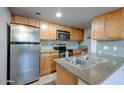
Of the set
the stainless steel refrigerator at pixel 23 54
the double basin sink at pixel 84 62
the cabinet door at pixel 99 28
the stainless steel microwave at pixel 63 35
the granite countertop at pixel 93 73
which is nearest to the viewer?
the granite countertop at pixel 93 73

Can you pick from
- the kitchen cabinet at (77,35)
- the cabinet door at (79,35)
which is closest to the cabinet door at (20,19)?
the kitchen cabinet at (77,35)

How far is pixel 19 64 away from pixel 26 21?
4.82 ft

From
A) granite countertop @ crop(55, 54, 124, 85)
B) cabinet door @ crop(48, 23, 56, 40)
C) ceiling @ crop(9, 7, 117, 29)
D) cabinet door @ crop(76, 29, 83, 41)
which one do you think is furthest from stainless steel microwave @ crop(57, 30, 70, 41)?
granite countertop @ crop(55, 54, 124, 85)

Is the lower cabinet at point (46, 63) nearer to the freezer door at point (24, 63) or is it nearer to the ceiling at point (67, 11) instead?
the freezer door at point (24, 63)

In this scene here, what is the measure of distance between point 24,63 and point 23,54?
0.25 metres

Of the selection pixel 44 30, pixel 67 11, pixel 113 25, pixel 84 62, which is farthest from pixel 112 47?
pixel 44 30

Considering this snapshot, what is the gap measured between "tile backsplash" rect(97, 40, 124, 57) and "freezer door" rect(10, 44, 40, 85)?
1934mm

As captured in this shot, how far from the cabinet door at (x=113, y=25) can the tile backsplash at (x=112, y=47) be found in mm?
260

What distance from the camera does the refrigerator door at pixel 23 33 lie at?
2768 mm

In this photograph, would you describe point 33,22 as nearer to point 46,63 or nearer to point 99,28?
point 46,63

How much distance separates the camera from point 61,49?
4711 millimetres

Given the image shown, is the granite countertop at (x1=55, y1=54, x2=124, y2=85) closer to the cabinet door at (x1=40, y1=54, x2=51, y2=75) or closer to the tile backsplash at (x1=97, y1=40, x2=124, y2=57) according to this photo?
the tile backsplash at (x1=97, y1=40, x2=124, y2=57)

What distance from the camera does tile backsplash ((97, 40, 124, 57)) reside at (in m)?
2.79
